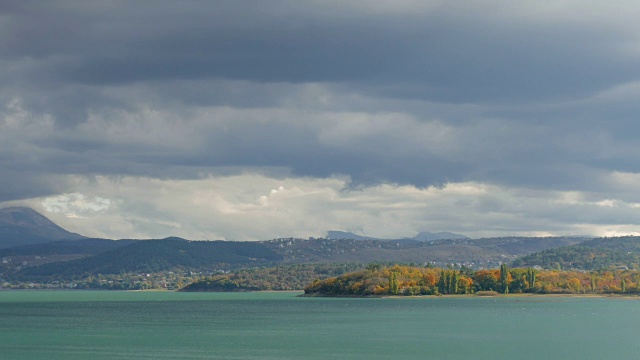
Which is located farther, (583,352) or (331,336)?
(331,336)

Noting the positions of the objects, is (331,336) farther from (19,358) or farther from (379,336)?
(19,358)

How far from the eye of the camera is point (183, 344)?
6634 inches

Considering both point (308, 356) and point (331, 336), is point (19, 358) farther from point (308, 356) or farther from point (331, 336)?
point (331, 336)

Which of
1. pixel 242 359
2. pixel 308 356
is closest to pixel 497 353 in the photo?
pixel 308 356

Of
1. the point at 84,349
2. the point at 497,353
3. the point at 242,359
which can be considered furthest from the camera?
the point at 84,349

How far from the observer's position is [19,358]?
147250 mm

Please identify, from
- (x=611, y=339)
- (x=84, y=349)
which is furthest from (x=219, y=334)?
(x=611, y=339)

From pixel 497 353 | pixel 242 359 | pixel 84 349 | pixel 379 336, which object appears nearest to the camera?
pixel 242 359

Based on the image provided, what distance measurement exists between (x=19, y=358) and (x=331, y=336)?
6376 centimetres

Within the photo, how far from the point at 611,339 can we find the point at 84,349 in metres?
97.1

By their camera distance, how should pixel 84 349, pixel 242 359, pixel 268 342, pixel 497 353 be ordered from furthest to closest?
pixel 268 342, pixel 84 349, pixel 497 353, pixel 242 359

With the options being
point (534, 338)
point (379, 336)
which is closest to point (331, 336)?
point (379, 336)

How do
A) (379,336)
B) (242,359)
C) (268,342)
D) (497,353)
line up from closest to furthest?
(242,359) → (497,353) → (268,342) → (379,336)

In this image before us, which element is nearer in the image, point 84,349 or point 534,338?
point 84,349
